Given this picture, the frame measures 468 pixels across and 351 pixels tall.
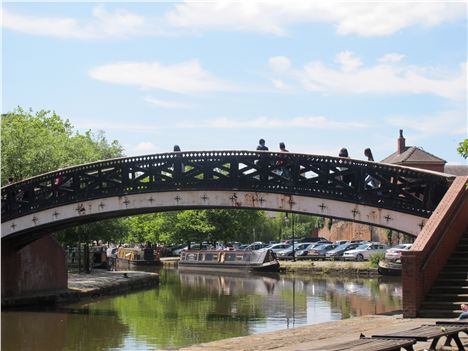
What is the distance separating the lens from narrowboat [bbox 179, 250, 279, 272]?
49.1 m

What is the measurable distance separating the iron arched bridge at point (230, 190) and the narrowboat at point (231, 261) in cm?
2469

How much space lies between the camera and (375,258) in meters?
45.7

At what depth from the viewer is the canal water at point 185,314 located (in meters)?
20.0

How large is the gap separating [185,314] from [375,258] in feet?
72.2

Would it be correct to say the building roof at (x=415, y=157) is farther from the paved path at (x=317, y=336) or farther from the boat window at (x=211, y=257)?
the paved path at (x=317, y=336)

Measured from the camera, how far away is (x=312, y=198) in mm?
21219

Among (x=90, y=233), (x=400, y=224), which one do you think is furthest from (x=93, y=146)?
(x=400, y=224)

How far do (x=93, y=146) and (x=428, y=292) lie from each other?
2501 cm

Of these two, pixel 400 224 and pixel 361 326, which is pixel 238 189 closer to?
pixel 400 224

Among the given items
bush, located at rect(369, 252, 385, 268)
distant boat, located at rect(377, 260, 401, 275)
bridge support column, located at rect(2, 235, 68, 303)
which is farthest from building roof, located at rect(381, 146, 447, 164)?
bridge support column, located at rect(2, 235, 68, 303)

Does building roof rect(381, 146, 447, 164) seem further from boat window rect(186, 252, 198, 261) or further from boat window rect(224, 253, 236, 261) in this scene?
boat window rect(186, 252, 198, 261)

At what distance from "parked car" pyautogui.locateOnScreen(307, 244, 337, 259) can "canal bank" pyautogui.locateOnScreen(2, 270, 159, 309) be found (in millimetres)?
17239

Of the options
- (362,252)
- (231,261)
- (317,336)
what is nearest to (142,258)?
(231,261)

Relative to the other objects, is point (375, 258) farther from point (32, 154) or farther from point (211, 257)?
point (32, 154)
